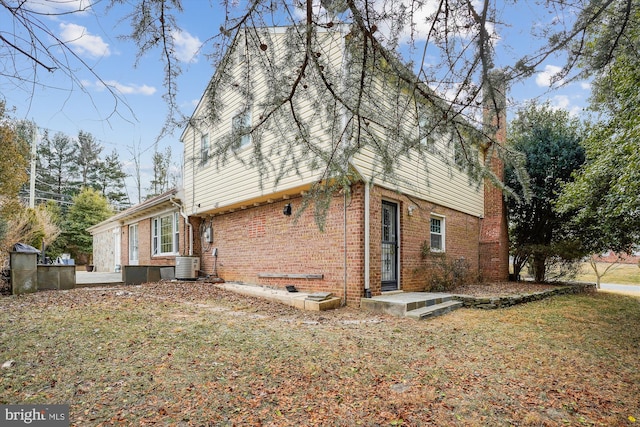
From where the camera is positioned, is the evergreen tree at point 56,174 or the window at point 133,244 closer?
the window at point 133,244

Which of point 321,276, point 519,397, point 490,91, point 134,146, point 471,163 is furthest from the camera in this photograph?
point 321,276

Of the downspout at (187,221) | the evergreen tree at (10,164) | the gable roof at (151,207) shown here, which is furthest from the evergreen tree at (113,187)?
the evergreen tree at (10,164)

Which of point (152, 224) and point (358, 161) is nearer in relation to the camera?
point (358, 161)

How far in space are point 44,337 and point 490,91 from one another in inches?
211

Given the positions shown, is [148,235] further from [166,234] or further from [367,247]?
[367,247]

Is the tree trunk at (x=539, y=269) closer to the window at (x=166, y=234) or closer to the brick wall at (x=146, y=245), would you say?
the brick wall at (x=146, y=245)

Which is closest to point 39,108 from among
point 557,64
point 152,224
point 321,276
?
point 557,64

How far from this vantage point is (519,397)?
10.0 ft

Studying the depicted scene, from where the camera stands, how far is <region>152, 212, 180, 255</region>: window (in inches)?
488

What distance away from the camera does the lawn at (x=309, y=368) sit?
2.71 m

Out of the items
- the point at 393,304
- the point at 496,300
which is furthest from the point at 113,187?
the point at 496,300

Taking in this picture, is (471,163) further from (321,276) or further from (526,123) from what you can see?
(321,276)

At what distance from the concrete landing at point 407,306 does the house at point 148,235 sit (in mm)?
7267

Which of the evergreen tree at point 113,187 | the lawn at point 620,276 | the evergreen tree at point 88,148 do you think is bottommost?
the lawn at point 620,276
